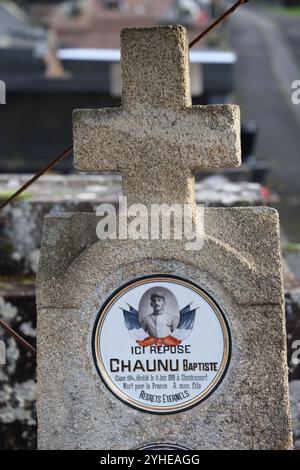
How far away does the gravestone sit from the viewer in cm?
418

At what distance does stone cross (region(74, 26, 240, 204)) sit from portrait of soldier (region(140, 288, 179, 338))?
0.38 m

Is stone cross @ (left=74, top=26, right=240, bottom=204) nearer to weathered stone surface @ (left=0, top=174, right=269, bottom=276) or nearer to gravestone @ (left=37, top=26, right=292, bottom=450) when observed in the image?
gravestone @ (left=37, top=26, right=292, bottom=450)

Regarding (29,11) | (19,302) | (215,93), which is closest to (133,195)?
(19,302)

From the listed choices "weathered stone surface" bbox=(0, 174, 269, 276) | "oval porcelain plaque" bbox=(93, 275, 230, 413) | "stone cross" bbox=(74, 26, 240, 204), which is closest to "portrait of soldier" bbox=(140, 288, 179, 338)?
"oval porcelain plaque" bbox=(93, 275, 230, 413)

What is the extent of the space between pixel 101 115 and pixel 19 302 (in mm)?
1584

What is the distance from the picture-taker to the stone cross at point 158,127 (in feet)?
13.7

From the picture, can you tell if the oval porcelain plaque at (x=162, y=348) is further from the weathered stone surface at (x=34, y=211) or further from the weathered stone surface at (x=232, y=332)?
the weathered stone surface at (x=34, y=211)

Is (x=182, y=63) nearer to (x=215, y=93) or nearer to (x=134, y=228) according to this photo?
(x=134, y=228)

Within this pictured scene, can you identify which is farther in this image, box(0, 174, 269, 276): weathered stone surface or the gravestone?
box(0, 174, 269, 276): weathered stone surface

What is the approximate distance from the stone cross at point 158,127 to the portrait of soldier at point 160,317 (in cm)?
38

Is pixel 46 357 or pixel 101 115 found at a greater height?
pixel 101 115

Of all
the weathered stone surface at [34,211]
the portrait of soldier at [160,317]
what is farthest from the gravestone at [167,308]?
the weathered stone surface at [34,211]

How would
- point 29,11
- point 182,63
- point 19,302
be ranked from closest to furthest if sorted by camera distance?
point 182,63 < point 19,302 < point 29,11

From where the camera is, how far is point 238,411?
4203 mm
